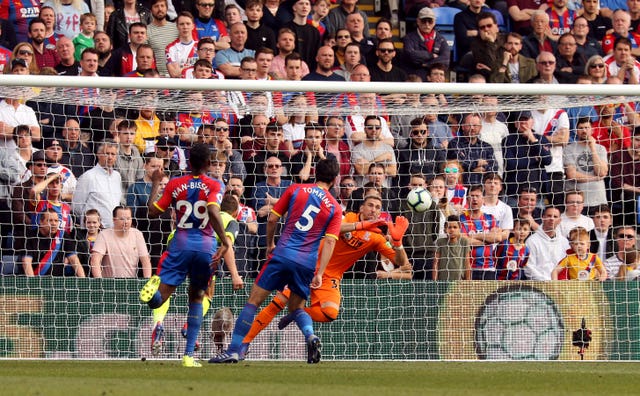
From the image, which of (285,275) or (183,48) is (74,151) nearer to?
(183,48)

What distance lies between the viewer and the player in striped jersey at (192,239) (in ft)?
37.0

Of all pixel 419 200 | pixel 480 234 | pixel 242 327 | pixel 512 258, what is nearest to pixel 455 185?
pixel 480 234

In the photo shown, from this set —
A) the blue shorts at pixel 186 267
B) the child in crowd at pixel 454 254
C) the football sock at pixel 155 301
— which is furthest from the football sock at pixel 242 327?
the child in crowd at pixel 454 254

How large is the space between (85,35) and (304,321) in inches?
261

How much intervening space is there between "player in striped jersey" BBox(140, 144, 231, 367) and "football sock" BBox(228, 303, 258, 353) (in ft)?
1.23

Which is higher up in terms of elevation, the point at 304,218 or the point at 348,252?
the point at 304,218

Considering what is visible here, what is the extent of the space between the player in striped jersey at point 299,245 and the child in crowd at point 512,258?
322cm

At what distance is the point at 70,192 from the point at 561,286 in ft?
18.6

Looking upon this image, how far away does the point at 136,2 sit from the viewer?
56.6ft

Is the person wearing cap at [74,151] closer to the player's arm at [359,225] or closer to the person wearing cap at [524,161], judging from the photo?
the player's arm at [359,225]

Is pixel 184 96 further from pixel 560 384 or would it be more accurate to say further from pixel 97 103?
pixel 560 384

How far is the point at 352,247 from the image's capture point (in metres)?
13.0

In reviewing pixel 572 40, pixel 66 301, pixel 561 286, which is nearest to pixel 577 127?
pixel 561 286

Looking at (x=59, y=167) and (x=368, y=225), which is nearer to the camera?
(x=368, y=225)
